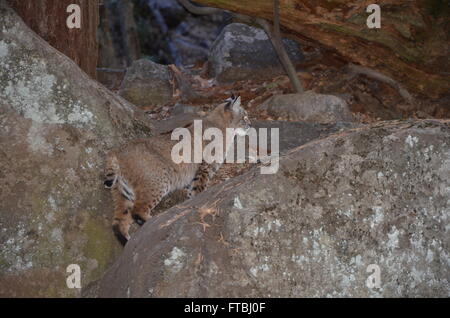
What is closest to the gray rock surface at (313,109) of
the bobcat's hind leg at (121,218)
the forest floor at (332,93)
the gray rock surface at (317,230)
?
the forest floor at (332,93)

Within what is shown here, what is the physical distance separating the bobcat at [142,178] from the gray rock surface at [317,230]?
53.2 inches

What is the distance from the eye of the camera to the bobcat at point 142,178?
541cm

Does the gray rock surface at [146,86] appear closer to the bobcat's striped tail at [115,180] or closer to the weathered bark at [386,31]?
the weathered bark at [386,31]

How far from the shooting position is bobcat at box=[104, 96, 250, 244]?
541 centimetres

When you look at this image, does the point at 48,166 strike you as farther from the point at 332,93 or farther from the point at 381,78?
the point at 381,78

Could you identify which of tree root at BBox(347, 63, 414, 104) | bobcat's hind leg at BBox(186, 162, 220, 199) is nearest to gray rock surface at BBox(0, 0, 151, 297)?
bobcat's hind leg at BBox(186, 162, 220, 199)

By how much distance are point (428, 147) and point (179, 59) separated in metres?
16.0

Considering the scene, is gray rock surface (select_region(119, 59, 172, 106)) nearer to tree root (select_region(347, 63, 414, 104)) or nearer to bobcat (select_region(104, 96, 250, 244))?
tree root (select_region(347, 63, 414, 104))

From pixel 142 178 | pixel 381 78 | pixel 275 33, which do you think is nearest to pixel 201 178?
pixel 142 178

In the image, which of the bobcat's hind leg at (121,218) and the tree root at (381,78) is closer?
the bobcat's hind leg at (121,218)

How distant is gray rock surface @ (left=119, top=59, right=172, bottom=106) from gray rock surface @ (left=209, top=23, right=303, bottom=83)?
1.51 meters

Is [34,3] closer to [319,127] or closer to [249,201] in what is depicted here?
[249,201]

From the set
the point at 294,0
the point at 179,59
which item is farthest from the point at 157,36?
the point at 294,0

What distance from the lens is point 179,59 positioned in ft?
63.8
